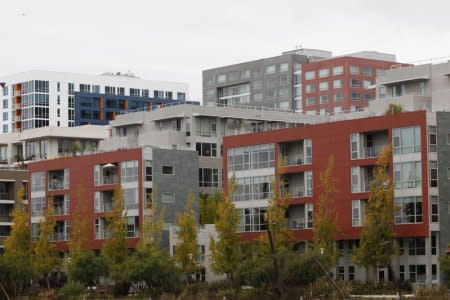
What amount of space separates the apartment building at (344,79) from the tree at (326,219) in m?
86.5

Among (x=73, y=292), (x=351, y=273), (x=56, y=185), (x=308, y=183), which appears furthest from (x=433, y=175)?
(x=56, y=185)

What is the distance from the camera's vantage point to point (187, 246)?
331 feet

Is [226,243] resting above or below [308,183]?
below

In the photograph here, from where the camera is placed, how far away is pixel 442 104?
116062 millimetres

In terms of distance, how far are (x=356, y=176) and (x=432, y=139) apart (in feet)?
26.1

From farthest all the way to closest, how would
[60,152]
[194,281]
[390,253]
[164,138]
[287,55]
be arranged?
[287,55] < [60,152] < [164,138] < [194,281] < [390,253]

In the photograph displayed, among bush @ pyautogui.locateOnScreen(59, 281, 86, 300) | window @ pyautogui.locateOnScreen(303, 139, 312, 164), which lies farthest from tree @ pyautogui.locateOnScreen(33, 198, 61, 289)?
window @ pyautogui.locateOnScreen(303, 139, 312, 164)

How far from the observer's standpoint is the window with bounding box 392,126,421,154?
3526 inches

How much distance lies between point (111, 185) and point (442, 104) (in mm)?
34895

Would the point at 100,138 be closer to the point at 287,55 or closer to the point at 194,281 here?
the point at 287,55

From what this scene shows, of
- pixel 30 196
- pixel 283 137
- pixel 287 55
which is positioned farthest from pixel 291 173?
pixel 287 55

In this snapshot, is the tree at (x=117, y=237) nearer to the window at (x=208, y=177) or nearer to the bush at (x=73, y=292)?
the window at (x=208, y=177)

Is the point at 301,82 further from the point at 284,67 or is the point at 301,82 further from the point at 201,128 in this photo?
the point at 201,128

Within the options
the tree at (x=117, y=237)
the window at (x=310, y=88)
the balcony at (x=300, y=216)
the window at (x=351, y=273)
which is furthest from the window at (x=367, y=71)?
the window at (x=351, y=273)
